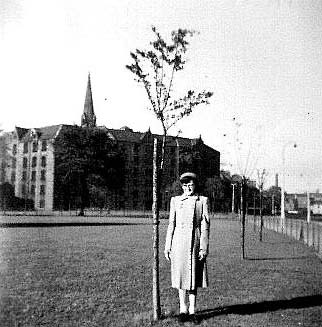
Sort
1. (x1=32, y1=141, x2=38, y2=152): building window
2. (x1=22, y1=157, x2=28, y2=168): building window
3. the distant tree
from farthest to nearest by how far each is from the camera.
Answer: (x1=22, y1=157, x2=28, y2=168): building window, (x1=32, y1=141, x2=38, y2=152): building window, the distant tree

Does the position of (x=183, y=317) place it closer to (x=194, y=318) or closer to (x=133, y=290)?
(x=194, y=318)

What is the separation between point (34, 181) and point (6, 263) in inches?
2379

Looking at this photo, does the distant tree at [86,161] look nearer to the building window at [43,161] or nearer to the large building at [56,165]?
the large building at [56,165]

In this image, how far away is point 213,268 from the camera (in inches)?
415

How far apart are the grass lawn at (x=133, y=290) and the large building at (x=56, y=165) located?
41426 millimetres

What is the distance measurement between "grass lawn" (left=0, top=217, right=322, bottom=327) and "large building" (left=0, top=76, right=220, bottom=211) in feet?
136

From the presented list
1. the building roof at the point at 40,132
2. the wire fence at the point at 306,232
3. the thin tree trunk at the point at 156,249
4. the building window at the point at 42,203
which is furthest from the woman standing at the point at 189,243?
the building roof at the point at 40,132

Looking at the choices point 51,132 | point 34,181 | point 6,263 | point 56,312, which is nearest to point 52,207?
point 34,181

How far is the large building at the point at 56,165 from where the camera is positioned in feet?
213

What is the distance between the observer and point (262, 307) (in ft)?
21.9

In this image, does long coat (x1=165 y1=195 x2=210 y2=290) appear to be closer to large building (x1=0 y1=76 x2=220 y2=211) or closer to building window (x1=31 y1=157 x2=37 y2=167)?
large building (x1=0 y1=76 x2=220 y2=211)

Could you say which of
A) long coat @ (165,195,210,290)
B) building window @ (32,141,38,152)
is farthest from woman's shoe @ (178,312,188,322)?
building window @ (32,141,38,152)

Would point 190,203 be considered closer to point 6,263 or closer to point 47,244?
point 6,263

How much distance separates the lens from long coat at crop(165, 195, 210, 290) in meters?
5.75
